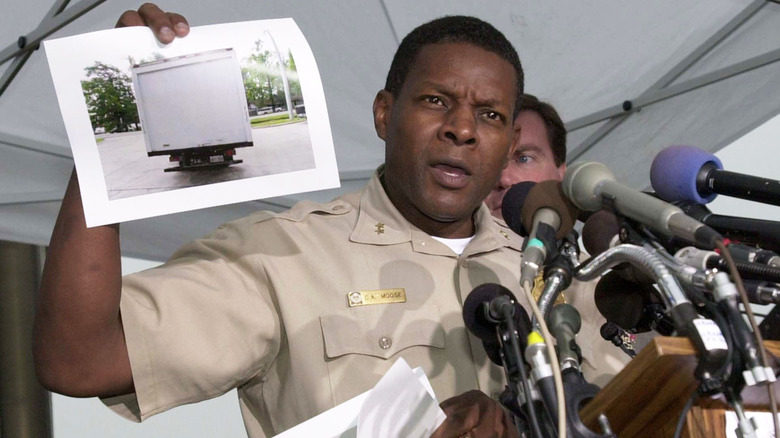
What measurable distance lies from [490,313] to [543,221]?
0.16m

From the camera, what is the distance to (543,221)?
148cm

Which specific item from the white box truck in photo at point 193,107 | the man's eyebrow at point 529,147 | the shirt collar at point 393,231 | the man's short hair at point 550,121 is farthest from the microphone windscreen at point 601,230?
the man's short hair at point 550,121

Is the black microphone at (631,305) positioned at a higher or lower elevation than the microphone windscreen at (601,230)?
lower

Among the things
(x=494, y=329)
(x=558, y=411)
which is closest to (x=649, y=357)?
(x=558, y=411)

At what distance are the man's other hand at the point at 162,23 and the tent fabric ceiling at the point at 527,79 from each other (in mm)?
2481

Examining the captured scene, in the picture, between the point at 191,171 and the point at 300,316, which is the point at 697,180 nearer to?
the point at 191,171

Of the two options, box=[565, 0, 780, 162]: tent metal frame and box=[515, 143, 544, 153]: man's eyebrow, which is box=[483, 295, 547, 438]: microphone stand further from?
box=[565, 0, 780, 162]: tent metal frame

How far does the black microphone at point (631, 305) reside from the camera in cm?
158

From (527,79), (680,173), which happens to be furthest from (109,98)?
(527,79)

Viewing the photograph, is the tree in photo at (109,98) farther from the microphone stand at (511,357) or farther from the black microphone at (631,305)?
the black microphone at (631,305)

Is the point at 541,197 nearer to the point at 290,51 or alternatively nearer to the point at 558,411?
the point at 558,411

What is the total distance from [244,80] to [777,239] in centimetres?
100

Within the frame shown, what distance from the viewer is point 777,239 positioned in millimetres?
1411

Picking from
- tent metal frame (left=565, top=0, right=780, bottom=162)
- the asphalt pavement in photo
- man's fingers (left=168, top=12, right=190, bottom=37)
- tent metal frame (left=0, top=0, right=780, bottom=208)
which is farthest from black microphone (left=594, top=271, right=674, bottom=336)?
tent metal frame (left=565, top=0, right=780, bottom=162)
